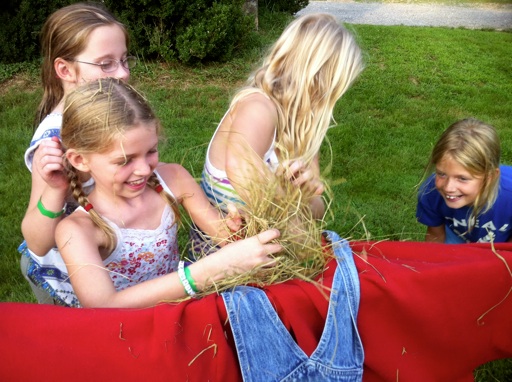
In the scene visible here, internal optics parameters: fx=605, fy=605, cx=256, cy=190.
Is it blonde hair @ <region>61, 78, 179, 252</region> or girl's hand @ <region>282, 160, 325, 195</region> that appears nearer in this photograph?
blonde hair @ <region>61, 78, 179, 252</region>

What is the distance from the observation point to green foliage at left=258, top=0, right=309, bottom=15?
11.4m

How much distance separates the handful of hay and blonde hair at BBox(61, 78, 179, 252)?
469mm

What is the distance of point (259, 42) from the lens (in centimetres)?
924

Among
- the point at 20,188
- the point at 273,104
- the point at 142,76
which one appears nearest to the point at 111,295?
the point at 273,104

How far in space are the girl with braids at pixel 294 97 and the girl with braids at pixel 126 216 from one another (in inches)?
13.9

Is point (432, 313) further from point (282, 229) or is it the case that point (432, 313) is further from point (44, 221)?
point (44, 221)

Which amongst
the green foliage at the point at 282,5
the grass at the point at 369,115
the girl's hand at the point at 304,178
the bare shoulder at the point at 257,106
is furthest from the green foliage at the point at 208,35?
the girl's hand at the point at 304,178

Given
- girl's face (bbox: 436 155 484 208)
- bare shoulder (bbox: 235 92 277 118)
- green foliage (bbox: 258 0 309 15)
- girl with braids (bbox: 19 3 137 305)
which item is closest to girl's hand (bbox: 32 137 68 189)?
girl with braids (bbox: 19 3 137 305)

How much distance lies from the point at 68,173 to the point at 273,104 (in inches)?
39.3

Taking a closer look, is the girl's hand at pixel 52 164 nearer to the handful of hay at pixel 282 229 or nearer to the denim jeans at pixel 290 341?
the handful of hay at pixel 282 229

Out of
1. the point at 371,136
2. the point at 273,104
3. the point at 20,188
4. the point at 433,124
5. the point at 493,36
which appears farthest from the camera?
the point at 493,36

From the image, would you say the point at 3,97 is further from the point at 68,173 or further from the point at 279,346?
the point at 279,346

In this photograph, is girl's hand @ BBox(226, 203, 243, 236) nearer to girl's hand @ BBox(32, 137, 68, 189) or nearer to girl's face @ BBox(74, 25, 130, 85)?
girl's hand @ BBox(32, 137, 68, 189)

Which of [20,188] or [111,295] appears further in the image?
[20,188]
